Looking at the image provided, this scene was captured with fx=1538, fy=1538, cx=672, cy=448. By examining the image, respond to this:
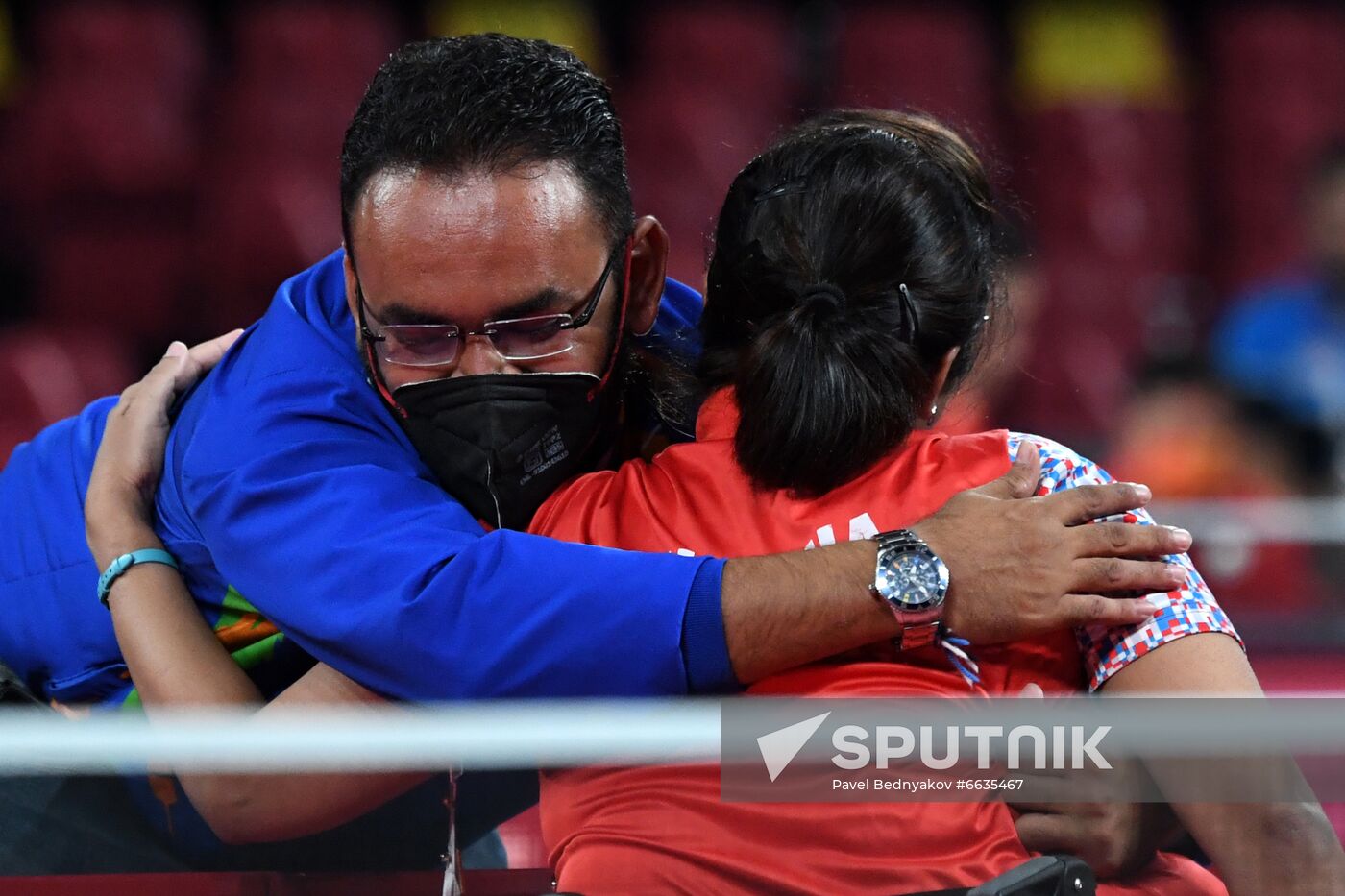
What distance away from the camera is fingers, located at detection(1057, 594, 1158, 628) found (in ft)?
4.30

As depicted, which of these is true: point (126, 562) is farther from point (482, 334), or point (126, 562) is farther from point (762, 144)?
point (762, 144)

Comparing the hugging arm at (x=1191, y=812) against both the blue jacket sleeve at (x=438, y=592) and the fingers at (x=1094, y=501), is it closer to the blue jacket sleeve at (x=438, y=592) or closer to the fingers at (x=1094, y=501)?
the fingers at (x=1094, y=501)

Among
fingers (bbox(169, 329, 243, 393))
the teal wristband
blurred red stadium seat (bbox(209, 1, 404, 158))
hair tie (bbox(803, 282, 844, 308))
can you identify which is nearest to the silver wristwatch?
Result: hair tie (bbox(803, 282, 844, 308))

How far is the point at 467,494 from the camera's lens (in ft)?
5.09

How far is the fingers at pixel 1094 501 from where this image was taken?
136 centimetres

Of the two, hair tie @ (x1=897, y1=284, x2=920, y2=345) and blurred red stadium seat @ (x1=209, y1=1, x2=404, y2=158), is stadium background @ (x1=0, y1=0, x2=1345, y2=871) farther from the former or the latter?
hair tie @ (x1=897, y1=284, x2=920, y2=345)

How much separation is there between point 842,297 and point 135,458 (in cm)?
82

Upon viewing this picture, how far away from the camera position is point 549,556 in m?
1.35

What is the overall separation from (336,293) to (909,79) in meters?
4.40

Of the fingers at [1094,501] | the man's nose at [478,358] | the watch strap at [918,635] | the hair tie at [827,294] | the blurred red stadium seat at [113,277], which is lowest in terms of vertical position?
the blurred red stadium seat at [113,277]

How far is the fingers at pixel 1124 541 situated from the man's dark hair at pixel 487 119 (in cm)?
59

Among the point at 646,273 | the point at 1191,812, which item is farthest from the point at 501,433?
the point at 1191,812

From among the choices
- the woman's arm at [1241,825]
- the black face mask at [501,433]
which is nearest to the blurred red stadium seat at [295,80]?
the black face mask at [501,433]

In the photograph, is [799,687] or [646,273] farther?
[646,273]
